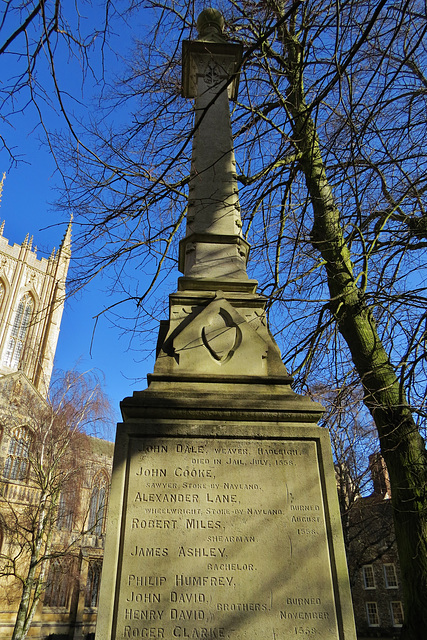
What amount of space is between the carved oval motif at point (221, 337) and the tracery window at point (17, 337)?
51.5 m

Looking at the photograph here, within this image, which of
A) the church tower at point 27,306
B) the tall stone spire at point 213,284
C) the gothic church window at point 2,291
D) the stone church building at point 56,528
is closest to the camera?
the tall stone spire at point 213,284

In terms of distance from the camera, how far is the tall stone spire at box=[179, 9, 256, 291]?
4.70m

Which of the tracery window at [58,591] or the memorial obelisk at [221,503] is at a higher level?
the tracery window at [58,591]

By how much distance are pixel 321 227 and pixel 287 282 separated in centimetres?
132

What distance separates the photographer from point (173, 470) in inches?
130

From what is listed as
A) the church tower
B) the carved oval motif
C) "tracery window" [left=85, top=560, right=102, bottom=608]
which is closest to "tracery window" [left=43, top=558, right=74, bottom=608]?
"tracery window" [left=85, top=560, right=102, bottom=608]

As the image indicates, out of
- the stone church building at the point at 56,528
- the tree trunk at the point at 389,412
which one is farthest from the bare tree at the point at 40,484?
the tree trunk at the point at 389,412

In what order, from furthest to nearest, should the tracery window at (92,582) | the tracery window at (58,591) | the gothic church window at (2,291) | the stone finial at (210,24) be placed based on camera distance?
the gothic church window at (2,291)
the tracery window at (92,582)
the tracery window at (58,591)
the stone finial at (210,24)

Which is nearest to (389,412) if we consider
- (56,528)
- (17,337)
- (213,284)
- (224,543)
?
(213,284)

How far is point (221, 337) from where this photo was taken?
4.02 m

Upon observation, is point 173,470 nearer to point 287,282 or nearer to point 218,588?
point 218,588

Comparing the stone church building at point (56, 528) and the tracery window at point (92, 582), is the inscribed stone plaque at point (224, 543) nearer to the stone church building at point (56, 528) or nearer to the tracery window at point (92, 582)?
the stone church building at point (56, 528)

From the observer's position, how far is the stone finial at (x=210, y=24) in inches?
246

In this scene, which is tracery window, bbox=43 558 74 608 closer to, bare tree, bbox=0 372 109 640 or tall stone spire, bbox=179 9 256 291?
bare tree, bbox=0 372 109 640
